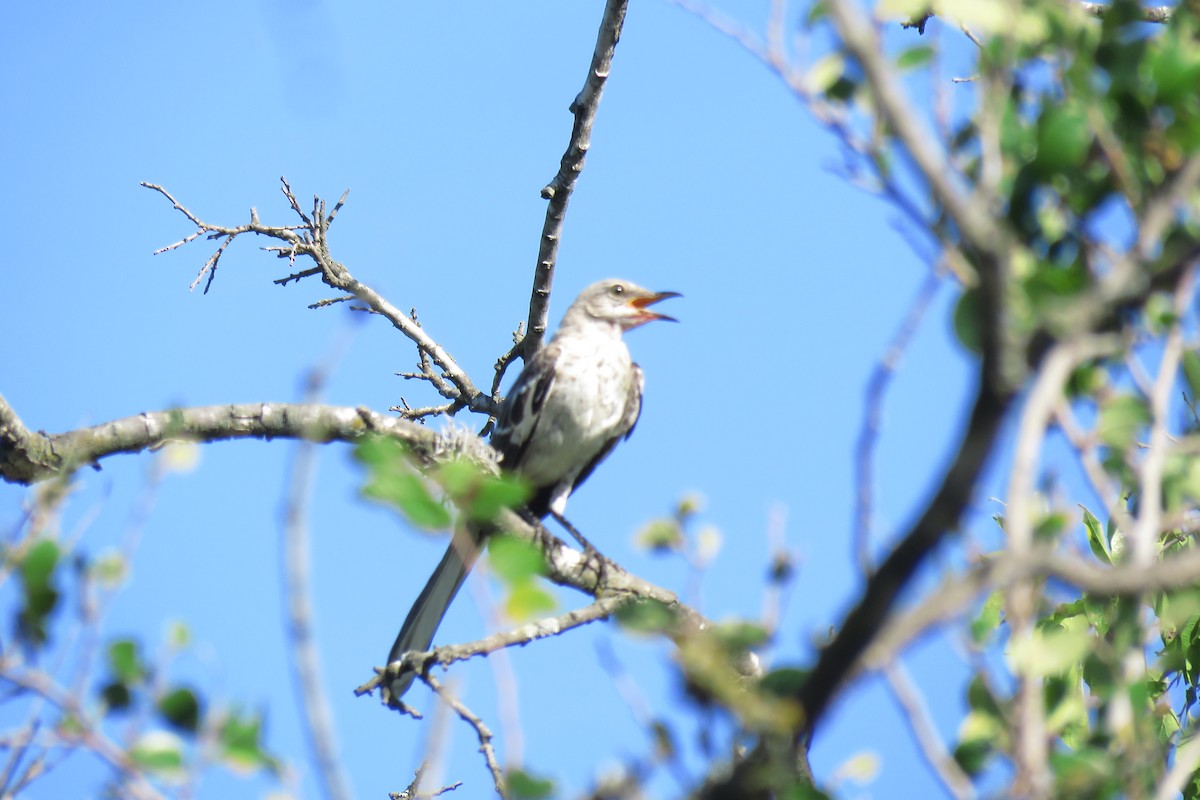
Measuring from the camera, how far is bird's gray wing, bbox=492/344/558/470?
20.6 feet

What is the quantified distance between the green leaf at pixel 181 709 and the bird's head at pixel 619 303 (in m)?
5.24

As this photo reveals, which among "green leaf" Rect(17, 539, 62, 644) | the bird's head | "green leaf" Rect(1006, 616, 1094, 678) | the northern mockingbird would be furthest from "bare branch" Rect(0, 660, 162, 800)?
the bird's head

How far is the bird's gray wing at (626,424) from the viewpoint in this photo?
662 centimetres

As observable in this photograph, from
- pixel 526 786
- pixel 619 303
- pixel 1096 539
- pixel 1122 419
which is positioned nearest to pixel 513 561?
pixel 526 786

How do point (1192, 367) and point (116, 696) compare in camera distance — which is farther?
point (1192, 367)

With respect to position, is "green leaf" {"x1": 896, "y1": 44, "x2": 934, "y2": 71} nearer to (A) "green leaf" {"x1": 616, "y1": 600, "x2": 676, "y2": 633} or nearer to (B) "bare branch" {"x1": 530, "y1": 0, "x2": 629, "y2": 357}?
(A) "green leaf" {"x1": 616, "y1": 600, "x2": 676, "y2": 633}

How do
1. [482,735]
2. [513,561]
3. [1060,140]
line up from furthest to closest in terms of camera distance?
[482,735] → [1060,140] → [513,561]

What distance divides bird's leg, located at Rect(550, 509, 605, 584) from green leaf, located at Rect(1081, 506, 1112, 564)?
1887mm

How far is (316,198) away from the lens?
6.11m

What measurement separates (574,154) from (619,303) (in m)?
1.64

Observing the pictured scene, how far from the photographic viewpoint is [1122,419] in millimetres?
2018

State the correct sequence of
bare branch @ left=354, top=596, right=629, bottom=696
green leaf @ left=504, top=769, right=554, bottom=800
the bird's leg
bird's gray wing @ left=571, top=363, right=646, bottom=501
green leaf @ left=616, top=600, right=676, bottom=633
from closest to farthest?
green leaf @ left=504, top=769, right=554, bottom=800, green leaf @ left=616, top=600, right=676, bottom=633, bare branch @ left=354, top=596, right=629, bottom=696, the bird's leg, bird's gray wing @ left=571, top=363, right=646, bottom=501

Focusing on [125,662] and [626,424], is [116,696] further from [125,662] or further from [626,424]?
A: [626,424]

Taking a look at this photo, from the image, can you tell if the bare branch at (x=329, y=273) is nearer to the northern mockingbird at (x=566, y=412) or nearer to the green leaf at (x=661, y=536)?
the northern mockingbird at (x=566, y=412)
